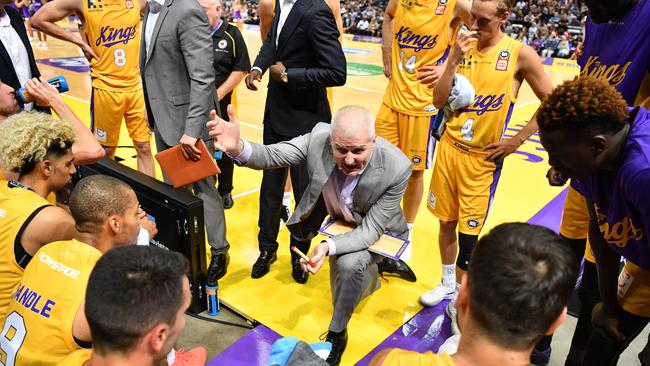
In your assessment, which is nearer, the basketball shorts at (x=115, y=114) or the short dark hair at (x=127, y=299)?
the short dark hair at (x=127, y=299)

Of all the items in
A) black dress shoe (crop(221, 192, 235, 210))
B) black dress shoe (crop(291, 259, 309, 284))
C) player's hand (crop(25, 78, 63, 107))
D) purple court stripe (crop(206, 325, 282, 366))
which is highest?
player's hand (crop(25, 78, 63, 107))

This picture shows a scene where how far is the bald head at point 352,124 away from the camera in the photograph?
2.66 m

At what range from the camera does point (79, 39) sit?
4309 millimetres

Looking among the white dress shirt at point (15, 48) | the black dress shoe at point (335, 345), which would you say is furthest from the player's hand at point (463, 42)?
the white dress shirt at point (15, 48)

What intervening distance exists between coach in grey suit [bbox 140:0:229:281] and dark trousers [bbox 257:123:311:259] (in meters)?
0.32

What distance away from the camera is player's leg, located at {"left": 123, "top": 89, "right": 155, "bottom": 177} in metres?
4.57

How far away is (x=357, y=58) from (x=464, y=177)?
1243 cm

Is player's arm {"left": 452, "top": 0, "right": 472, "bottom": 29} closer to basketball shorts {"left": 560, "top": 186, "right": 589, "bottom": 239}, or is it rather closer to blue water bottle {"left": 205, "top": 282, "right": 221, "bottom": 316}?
basketball shorts {"left": 560, "top": 186, "right": 589, "bottom": 239}

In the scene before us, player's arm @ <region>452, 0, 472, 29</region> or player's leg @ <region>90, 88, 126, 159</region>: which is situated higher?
player's arm @ <region>452, 0, 472, 29</region>

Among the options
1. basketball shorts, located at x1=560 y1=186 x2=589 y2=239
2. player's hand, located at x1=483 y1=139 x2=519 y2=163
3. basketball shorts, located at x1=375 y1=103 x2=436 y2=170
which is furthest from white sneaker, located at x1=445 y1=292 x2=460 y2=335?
basketball shorts, located at x1=375 y1=103 x2=436 y2=170

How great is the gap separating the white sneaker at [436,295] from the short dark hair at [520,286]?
214cm

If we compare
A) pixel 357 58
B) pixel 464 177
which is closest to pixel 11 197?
pixel 464 177

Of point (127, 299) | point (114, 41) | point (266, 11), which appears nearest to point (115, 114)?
point (114, 41)

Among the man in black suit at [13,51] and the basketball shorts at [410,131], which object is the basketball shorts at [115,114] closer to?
the man in black suit at [13,51]
